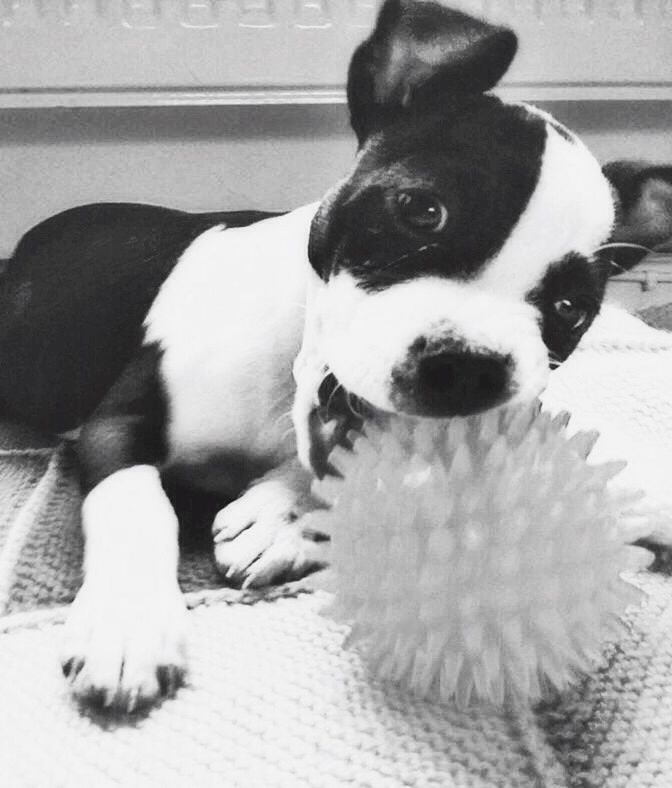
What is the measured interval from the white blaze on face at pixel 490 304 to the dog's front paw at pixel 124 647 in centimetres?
23

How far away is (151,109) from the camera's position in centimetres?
181

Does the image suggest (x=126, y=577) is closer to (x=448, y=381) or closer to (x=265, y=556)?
(x=265, y=556)

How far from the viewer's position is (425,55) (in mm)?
931

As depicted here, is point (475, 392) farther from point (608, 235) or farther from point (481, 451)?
point (608, 235)

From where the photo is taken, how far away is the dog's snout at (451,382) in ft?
2.25

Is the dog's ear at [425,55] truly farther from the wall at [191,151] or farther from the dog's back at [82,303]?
the wall at [191,151]

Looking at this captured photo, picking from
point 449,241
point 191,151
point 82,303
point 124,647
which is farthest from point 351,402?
point 191,151

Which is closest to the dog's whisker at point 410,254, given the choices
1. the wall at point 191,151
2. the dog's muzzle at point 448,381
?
the dog's muzzle at point 448,381

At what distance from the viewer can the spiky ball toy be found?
53 centimetres

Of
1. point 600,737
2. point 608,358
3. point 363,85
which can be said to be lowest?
point 608,358

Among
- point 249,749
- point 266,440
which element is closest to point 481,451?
point 249,749

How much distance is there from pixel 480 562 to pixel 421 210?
368 mm

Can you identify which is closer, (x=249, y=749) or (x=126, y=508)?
(x=249, y=749)

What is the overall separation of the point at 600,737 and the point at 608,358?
0.87m
